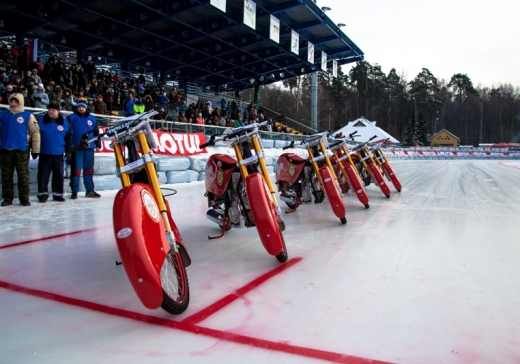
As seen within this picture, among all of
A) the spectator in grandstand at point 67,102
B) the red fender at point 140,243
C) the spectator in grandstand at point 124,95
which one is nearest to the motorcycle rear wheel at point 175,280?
the red fender at point 140,243

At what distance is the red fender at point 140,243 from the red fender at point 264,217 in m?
1.10

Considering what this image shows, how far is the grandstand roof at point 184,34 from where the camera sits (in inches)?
610

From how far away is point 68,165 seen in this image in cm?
754

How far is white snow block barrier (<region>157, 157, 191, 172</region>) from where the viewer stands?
9.57 m

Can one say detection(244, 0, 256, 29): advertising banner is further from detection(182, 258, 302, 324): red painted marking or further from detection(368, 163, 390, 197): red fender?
detection(182, 258, 302, 324): red painted marking

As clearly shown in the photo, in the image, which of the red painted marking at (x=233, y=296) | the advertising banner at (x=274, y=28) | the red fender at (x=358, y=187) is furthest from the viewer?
the advertising banner at (x=274, y=28)

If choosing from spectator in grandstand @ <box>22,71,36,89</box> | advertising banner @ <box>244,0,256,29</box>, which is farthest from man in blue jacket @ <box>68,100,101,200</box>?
advertising banner @ <box>244,0,256,29</box>

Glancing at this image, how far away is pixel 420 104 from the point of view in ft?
253

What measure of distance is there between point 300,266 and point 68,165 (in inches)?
231

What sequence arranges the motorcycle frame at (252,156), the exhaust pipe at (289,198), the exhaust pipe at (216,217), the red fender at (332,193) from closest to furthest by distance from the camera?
the motorcycle frame at (252,156) → the exhaust pipe at (216,217) → the red fender at (332,193) → the exhaust pipe at (289,198)

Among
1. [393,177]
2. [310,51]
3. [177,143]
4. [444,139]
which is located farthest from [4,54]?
[444,139]

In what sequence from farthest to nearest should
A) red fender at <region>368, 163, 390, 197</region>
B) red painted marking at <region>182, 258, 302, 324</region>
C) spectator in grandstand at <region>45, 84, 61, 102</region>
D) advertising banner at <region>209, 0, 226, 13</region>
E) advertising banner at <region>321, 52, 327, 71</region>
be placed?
advertising banner at <region>321, 52, 327, 71</region>
advertising banner at <region>209, 0, 226, 13</region>
spectator in grandstand at <region>45, 84, 61, 102</region>
red fender at <region>368, 163, 390, 197</region>
red painted marking at <region>182, 258, 302, 324</region>

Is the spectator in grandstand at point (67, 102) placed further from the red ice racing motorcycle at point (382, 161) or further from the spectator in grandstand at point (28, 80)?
the red ice racing motorcycle at point (382, 161)

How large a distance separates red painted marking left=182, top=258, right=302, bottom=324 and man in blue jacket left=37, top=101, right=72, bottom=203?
501 cm
